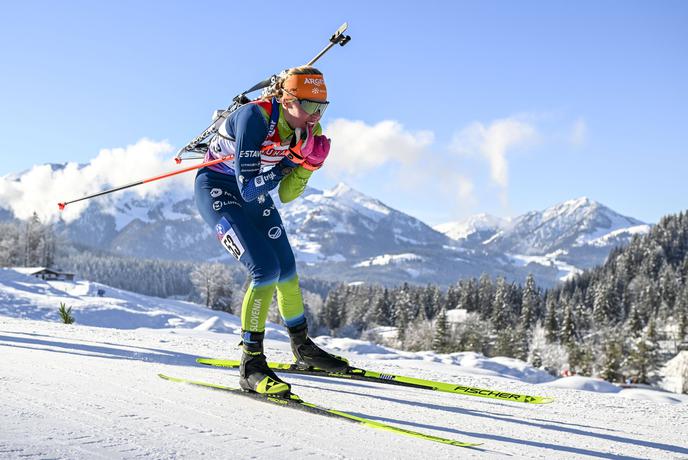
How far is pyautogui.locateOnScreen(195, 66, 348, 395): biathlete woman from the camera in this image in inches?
184

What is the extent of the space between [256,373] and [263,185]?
1.58 metres

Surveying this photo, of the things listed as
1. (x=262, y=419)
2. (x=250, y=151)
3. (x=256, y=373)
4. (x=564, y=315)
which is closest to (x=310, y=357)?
(x=256, y=373)

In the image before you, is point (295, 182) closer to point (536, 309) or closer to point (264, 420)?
point (264, 420)

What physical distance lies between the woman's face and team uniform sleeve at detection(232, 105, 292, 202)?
0.25 metres

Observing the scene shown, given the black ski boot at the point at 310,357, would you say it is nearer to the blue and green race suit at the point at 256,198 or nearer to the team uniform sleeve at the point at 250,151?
the blue and green race suit at the point at 256,198

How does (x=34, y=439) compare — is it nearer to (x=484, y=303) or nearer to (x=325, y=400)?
(x=325, y=400)

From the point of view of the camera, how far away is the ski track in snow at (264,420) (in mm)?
2787

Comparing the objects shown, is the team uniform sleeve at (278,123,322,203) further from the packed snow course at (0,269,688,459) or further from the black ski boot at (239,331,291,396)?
the packed snow course at (0,269,688,459)

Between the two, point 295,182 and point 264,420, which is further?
point 295,182

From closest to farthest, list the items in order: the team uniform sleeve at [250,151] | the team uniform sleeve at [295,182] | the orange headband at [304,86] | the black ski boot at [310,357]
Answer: the team uniform sleeve at [250,151], the orange headband at [304,86], the team uniform sleeve at [295,182], the black ski boot at [310,357]

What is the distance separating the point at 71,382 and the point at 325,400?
1.98 meters

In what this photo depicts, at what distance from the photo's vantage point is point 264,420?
359 cm

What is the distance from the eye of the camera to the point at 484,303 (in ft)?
323

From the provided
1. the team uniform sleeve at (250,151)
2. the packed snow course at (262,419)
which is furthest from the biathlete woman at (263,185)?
the packed snow course at (262,419)
